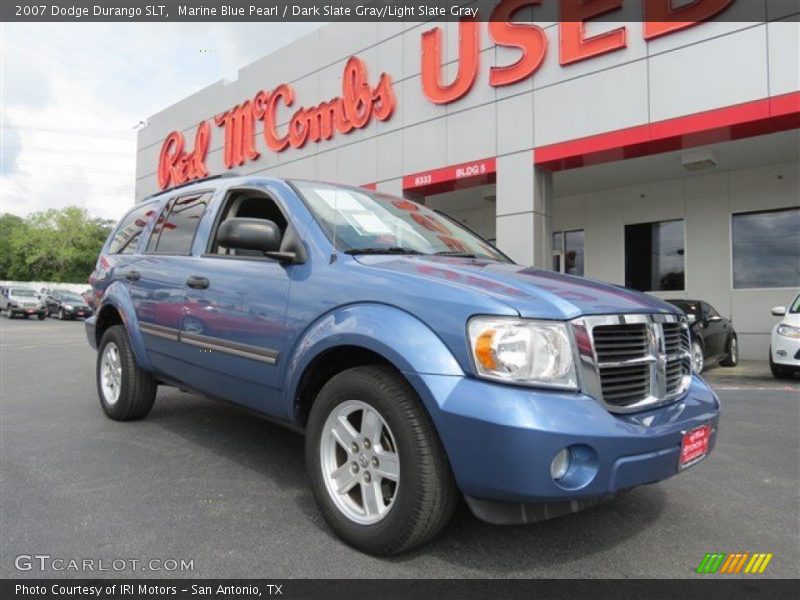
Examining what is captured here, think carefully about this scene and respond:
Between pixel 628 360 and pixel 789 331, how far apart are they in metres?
7.70

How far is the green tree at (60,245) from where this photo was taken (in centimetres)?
7388

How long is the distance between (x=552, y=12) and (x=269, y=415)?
36.3 ft

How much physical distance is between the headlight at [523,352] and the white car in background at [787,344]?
26.0ft

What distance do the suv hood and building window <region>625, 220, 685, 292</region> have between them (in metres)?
12.4

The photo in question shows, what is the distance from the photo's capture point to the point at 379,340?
2594 millimetres

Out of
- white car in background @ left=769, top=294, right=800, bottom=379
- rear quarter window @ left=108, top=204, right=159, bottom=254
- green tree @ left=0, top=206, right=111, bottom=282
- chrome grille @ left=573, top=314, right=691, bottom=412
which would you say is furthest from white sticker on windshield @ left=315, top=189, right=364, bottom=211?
→ green tree @ left=0, top=206, right=111, bottom=282

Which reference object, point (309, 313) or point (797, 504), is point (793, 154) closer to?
point (797, 504)

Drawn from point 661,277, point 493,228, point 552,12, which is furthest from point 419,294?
point 493,228

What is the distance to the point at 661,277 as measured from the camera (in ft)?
47.4

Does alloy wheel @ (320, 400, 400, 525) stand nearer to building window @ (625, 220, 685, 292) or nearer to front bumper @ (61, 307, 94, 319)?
building window @ (625, 220, 685, 292)

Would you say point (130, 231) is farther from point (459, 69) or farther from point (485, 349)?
point (459, 69)

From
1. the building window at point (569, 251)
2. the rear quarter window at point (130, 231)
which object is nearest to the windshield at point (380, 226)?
the rear quarter window at point (130, 231)

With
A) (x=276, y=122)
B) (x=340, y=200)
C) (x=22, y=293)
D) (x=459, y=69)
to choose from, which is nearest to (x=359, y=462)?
(x=340, y=200)
